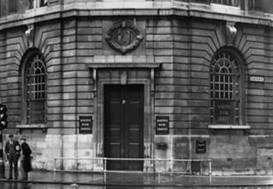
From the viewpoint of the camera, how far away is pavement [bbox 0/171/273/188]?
22.7 meters

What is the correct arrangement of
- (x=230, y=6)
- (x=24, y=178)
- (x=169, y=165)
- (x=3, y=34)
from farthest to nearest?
(x=3, y=34) → (x=230, y=6) → (x=169, y=165) → (x=24, y=178)

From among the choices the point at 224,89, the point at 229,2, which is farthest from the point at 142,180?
the point at 229,2

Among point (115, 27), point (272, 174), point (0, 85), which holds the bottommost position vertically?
point (272, 174)

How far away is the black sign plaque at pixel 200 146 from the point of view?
89.1 feet

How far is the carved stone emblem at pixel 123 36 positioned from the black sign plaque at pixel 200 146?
5237 mm

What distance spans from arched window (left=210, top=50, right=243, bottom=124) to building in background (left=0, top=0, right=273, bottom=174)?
49mm

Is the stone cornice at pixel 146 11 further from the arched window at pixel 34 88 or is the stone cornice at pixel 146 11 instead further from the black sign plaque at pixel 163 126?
the black sign plaque at pixel 163 126

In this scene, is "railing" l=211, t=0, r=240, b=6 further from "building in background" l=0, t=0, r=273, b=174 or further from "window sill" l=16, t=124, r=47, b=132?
"window sill" l=16, t=124, r=47, b=132

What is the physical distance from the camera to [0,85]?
3206 centimetres

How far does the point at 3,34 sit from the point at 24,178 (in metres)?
10.0

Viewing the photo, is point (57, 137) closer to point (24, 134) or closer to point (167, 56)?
point (24, 134)

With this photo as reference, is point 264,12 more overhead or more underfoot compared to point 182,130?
more overhead

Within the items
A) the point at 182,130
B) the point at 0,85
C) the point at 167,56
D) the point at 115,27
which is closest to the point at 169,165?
the point at 182,130

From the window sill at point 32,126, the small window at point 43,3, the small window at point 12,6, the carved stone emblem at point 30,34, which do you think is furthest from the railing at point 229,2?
the small window at point 12,6
